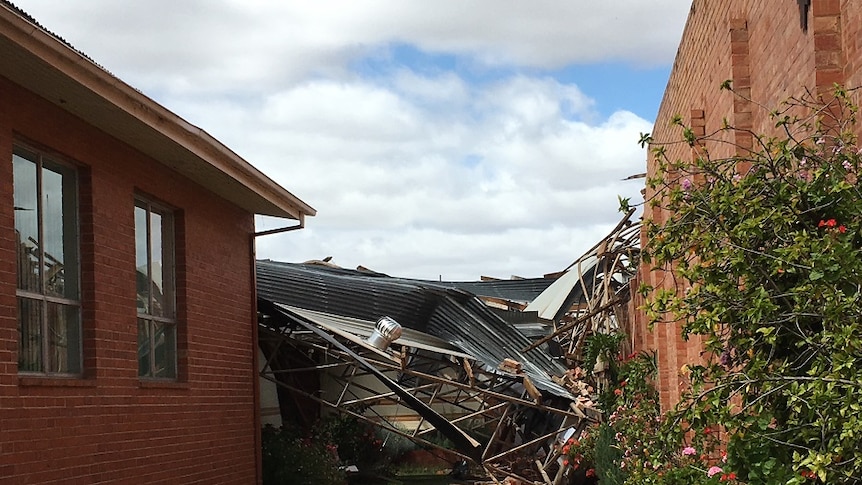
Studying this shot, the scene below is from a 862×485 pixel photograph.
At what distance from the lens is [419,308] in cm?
2103

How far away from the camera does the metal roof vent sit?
1717 centimetres

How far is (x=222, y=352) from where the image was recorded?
14609 mm

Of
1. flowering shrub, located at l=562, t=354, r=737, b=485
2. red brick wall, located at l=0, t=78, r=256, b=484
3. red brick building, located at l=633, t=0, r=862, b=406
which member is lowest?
flowering shrub, located at l=562, t=354, r=737, b=485

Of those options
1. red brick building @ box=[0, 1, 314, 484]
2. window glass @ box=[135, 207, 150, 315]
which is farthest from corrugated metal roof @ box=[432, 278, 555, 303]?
window glass @ box=[135, 207, 150, 315]

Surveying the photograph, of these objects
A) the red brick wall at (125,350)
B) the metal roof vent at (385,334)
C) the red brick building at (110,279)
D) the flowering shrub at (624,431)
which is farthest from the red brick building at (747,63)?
the red brick wall at (125,350)

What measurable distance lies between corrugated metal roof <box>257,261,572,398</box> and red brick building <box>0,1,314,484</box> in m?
4.56

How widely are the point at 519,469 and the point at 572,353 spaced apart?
2489 millimetres

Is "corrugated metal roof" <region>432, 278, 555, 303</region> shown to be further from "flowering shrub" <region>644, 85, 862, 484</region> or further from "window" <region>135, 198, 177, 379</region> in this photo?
"flowering shrub" <region>644, 85, 862, 484</region>

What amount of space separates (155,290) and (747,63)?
6443 mm

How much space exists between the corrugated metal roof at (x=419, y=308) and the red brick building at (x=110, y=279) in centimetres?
456

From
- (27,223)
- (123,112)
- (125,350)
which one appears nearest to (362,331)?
(125,350)

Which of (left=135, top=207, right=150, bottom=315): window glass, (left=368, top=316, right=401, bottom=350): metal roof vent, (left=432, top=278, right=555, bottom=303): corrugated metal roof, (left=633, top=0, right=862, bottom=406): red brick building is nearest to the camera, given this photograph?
(left=633, top=0, right=862, bottom=406): red brick building

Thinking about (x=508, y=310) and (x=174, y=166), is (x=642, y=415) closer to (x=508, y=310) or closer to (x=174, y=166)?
(x=174, y=166)

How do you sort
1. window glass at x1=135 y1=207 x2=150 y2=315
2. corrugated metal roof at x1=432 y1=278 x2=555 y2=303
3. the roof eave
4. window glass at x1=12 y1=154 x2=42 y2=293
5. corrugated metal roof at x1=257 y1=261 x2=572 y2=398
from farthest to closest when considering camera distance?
1. corrugated metal roof at x1=432 y1=278 x2=555 y2=303
2. corrugated metal roof at x1=257 y1=261 x2=572 y2=398
3. window glass at x1=135 y1=207 x2=150 y2=315
4. window glass at x1=12 y1=154 x2=42 y2=293
5. the roof eave
